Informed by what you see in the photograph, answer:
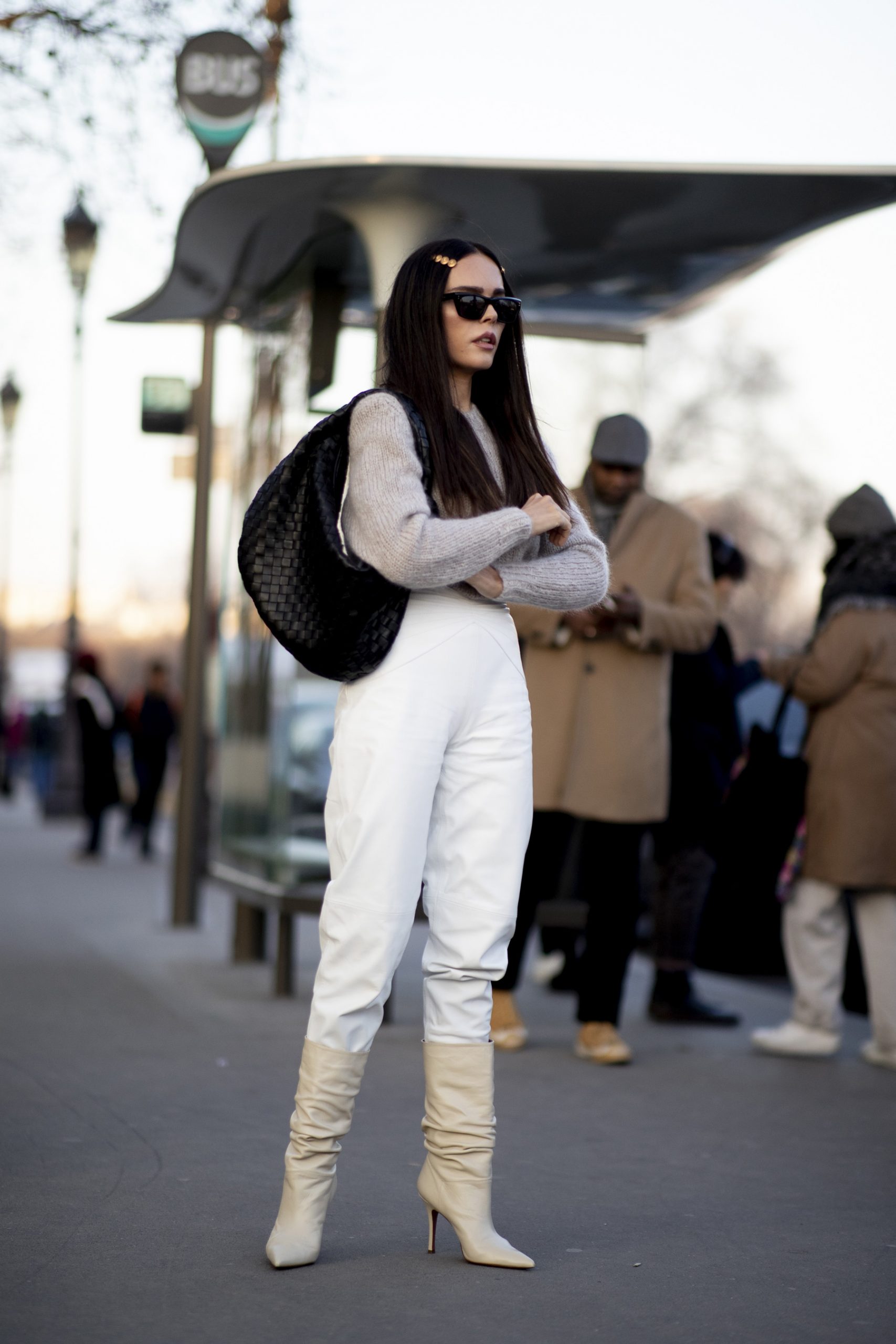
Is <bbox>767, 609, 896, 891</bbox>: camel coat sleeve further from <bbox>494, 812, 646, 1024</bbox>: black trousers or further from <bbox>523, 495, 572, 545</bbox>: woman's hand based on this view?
<bbox>523, 495, 572, 545</bbox>: woman's hand

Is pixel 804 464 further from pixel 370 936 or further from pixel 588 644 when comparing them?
pixel 370 936

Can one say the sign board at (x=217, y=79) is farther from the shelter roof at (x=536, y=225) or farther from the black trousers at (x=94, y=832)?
the black trousers at (x=94, y=832)

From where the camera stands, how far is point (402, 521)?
3473 mm

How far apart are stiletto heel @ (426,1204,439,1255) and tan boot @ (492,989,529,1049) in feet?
8.07

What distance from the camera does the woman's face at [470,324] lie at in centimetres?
372

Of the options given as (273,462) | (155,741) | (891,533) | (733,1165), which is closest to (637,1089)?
(733,1165)

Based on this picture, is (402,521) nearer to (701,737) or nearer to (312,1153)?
(312,1153)

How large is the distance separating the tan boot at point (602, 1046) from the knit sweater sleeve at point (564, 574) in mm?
2572

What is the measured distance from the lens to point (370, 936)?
11.6 feet

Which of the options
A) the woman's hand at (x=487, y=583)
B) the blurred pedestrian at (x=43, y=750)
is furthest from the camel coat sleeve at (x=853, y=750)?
the blurred pedestrian at (x=43, y=750)

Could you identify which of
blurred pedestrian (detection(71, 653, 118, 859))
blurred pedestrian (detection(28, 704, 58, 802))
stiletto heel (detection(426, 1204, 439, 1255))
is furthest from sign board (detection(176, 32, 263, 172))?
blurred pedestrian (detection(28, 704, 58, 802))

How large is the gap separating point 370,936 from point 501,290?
1.40m

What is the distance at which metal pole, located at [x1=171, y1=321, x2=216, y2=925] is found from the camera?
9.35m

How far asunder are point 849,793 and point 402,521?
10.5 ft
